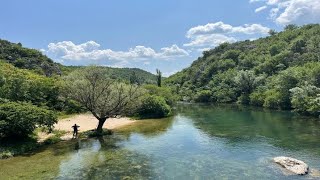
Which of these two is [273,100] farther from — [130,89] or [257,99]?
[130,89]

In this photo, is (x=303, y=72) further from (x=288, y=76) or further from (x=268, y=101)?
(x=268, y=101)

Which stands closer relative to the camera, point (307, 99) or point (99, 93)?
point (99, 93)

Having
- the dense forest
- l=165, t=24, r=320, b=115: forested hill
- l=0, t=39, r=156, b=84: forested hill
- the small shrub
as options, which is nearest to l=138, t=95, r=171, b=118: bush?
the dense forest

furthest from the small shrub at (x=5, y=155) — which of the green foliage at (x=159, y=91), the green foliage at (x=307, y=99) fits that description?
the green foliage at (x=159, y=91)

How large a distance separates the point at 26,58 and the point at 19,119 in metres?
111

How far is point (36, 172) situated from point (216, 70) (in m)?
165

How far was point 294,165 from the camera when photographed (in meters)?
32.8

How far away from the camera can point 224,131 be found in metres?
57.9

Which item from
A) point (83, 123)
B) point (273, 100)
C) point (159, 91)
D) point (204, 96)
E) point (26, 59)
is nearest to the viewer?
point (83, 123)

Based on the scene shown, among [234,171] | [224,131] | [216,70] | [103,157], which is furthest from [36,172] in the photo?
[216,70]

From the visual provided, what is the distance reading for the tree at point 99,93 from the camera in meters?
52.1

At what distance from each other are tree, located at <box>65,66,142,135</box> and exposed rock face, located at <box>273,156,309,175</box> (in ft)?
83.7

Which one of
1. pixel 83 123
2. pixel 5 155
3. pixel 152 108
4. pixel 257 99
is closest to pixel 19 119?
pixel 5 155

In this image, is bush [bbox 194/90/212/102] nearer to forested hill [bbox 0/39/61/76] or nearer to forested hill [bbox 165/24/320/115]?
forested hill [bbox 165/24/320/115]
